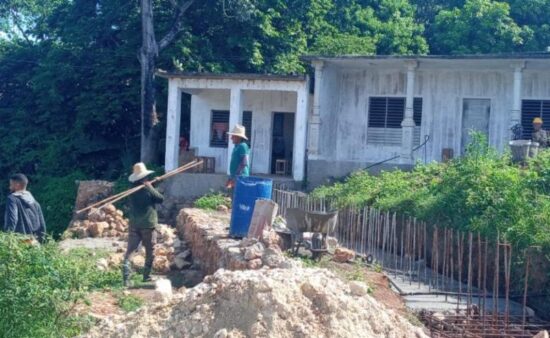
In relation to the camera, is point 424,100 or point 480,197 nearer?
point 480,197

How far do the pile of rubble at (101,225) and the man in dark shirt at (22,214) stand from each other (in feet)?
26.9

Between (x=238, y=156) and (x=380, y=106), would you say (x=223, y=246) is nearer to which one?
(x=238, y=156)

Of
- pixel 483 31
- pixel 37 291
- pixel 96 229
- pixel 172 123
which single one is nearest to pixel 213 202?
pixel 96 229

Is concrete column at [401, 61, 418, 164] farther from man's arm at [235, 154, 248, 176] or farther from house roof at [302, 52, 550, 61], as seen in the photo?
man's arm at [235, 154, 248, 176]

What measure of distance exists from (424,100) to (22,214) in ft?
47.5

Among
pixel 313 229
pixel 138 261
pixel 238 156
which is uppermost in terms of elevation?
pixel 238 156

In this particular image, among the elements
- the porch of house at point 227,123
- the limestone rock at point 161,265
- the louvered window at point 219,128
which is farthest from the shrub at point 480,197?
the louvered window at point 219,128

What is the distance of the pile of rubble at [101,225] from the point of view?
62.3 ft

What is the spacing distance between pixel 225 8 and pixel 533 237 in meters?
17.1

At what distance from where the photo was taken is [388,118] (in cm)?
2308

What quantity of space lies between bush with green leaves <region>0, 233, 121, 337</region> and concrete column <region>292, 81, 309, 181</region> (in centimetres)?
1355

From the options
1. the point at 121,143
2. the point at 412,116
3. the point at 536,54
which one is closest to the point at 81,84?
the point at 121,143

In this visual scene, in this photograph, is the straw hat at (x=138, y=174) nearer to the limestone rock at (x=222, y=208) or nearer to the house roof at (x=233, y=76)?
the limestone rock at (x=222, y=208)

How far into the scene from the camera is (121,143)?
28.0m
